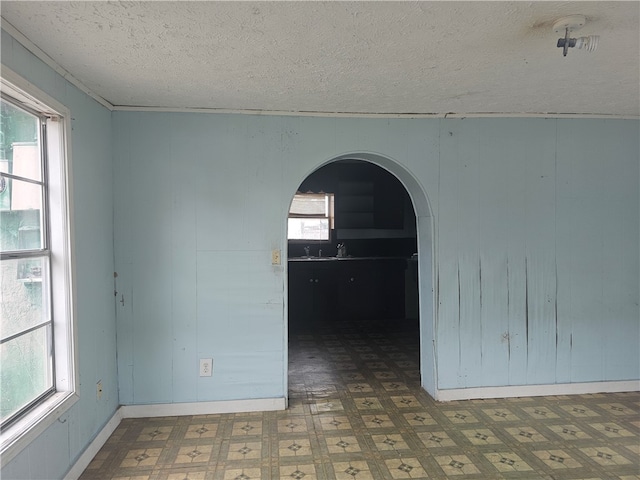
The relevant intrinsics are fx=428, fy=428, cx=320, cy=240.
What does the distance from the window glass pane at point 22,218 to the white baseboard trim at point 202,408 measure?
160 cm

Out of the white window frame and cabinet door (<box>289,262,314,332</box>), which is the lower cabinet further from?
the white window frame

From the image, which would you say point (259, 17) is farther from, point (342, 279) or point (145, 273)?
point (342, 279)

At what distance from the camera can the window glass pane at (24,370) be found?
1966 mm

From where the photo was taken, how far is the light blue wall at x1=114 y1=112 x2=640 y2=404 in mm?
3281

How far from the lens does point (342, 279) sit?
6.39m

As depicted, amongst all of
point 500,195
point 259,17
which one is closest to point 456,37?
point 259,17

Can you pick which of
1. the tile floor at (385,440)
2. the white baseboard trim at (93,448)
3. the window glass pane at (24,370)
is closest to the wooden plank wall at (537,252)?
the tile floor at (385,440)

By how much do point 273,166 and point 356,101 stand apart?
0.82 m

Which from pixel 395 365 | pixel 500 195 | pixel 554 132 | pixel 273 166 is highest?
pixel 554 132

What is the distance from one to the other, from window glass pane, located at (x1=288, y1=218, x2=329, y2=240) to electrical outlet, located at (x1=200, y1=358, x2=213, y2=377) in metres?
3.55

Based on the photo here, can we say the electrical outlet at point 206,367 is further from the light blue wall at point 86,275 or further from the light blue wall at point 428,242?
the light blue wall at point 86,275

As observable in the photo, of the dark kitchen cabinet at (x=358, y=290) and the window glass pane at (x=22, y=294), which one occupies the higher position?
the window glass pane at (x=22, y=294)

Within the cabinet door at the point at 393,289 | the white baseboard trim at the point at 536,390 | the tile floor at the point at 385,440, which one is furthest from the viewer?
the cabinet door at the point at 393,289

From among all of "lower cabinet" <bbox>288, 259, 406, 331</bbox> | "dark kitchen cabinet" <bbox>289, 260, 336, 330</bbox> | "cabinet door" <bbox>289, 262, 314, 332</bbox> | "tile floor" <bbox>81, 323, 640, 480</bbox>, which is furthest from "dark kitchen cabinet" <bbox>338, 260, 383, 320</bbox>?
"tile floor" <bbox>81, 323, 640, 480</bbox>
